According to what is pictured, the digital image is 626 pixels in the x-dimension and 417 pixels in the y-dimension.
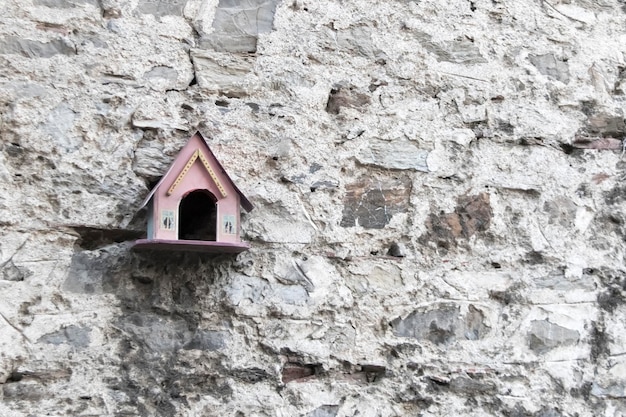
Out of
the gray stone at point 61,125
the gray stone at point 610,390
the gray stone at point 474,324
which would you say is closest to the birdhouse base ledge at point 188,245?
the gray stone at point 61,125

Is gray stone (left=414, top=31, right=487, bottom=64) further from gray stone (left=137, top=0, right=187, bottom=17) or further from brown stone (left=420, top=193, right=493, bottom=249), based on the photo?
gray stone (left=137, top=0, right=187, bottom=17)

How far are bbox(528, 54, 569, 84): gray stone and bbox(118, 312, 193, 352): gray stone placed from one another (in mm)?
1340

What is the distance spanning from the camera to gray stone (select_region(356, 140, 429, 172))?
2115 mm

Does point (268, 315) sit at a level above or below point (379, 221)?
below

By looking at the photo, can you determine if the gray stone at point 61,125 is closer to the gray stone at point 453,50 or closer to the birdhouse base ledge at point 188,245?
the birdhouse base ledge at point 188,245

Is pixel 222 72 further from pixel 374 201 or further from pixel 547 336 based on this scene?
pixel 547 336

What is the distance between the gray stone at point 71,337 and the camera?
177 centimetres

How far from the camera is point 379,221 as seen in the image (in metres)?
2.08

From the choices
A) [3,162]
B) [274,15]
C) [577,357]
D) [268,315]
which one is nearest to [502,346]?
[577,357]

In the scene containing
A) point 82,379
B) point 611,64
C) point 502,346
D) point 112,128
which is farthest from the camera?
point 611,64

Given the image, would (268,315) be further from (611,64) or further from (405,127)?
(611,64)

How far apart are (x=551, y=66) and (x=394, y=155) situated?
2.02 ft

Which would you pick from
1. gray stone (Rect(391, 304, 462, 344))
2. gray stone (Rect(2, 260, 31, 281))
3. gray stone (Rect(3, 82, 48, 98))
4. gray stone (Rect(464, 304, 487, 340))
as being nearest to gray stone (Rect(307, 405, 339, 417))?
gray stone (Rect(391, 304, 462, 344))

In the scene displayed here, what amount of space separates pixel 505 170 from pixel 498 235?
0.20 meters
